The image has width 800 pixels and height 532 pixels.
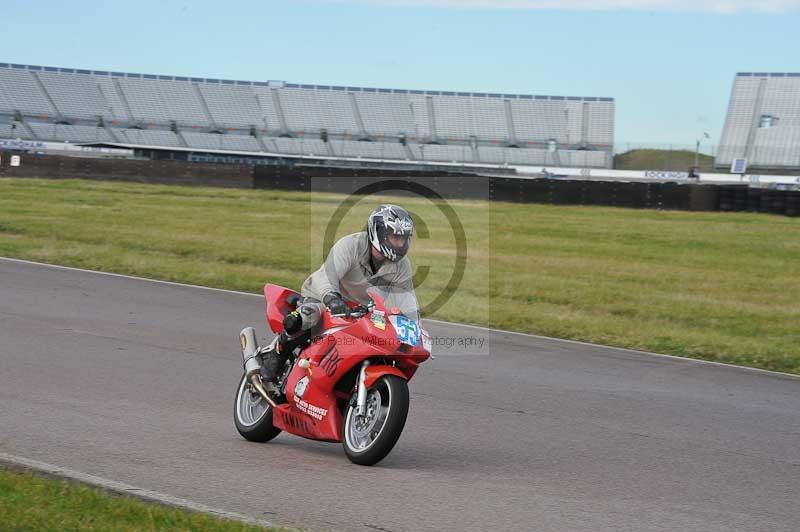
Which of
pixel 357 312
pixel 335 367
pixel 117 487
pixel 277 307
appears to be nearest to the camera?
pixel 117 487

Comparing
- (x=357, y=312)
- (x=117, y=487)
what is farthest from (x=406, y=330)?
(x=117, y=487)

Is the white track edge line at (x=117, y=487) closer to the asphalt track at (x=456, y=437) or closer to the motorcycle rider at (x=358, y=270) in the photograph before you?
the asphalt track at (x=456, y=437)

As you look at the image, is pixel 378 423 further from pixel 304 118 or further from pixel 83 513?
pixel 304 118

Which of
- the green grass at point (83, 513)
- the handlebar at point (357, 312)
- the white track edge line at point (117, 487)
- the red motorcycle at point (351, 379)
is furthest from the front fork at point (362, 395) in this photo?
the green grass at point (83, 513)

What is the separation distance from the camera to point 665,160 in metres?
59.5

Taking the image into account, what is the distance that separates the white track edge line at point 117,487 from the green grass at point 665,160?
55.3 meters

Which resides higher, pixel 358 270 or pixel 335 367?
pixel 358 270

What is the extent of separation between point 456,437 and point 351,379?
1.18m

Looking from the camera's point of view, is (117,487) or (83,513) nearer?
(83,513)

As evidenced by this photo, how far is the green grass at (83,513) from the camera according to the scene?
4.52 meters

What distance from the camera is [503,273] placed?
62.4 feet

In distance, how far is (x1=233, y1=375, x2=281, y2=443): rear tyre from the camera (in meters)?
6.82

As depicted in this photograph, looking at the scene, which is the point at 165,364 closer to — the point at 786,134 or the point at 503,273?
the point at 503,273

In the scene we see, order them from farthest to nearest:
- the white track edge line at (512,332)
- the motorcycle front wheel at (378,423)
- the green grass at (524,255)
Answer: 1. the green grass at (524,255)
2. the white track edge line at (512,332)
3. the motorcycle front wheel at (378,423)
